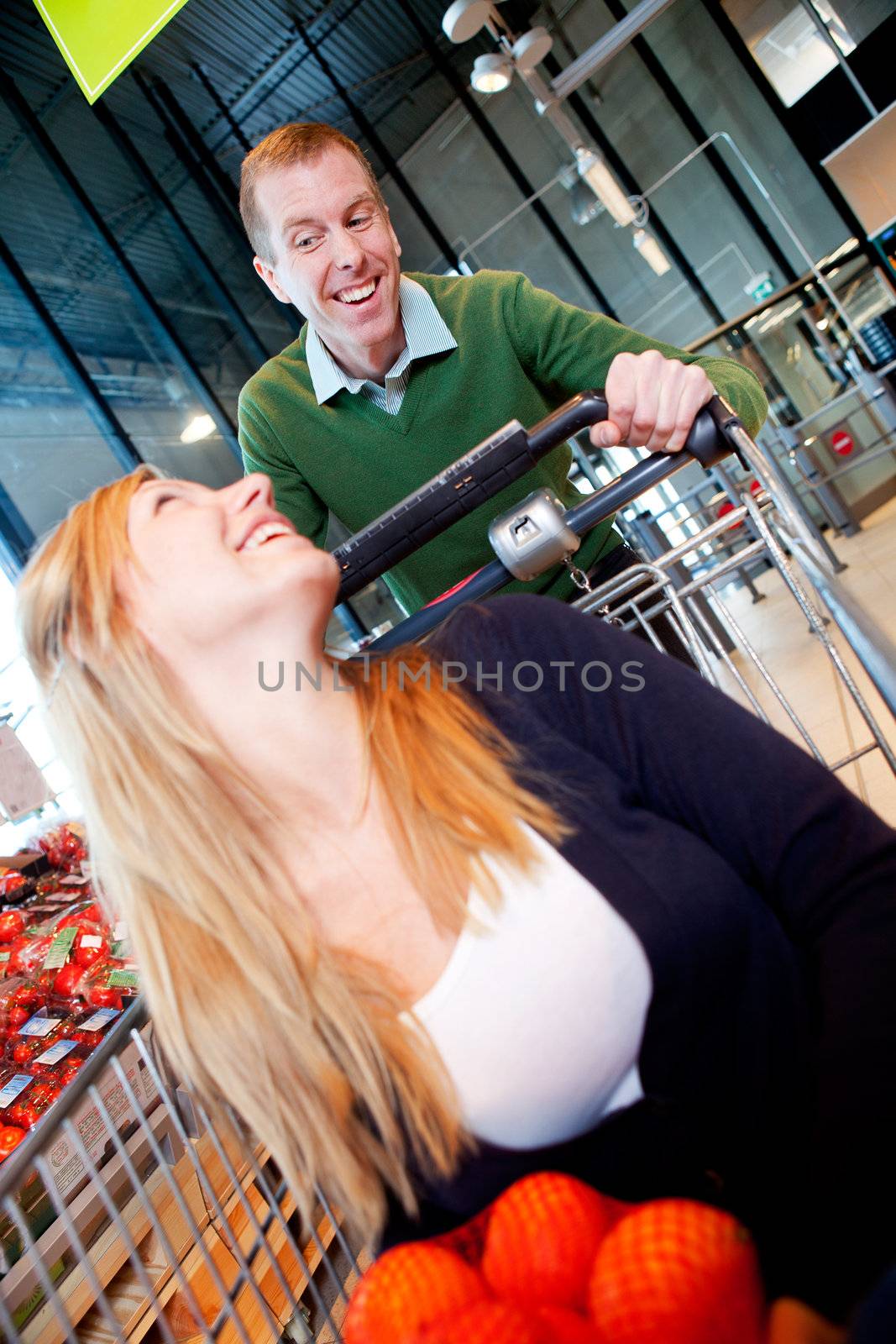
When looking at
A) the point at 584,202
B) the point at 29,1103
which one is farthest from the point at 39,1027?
the point at 584,202

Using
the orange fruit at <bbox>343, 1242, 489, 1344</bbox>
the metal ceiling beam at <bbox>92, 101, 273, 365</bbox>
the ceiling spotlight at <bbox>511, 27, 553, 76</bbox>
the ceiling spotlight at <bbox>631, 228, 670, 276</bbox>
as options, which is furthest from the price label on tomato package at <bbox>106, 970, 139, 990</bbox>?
the ceiling spotlight at <bbox>631, 228, 670, 276</bbox>

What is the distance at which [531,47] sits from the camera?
6098 mm

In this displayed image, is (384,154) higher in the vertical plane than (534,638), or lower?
higher

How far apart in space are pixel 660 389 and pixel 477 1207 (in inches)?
43.1

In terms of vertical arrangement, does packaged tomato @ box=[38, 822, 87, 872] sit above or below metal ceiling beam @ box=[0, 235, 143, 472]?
below

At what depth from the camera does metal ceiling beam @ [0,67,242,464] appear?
635 centimetres

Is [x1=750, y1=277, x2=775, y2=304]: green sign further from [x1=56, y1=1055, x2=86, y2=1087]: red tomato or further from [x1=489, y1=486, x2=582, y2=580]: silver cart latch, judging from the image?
[x1=56, y1=1055, x2=86, y2=1087]: red tomato

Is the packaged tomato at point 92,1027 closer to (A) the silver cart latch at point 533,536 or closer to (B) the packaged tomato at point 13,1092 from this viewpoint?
(B) the packaged tomato at point 13,1092

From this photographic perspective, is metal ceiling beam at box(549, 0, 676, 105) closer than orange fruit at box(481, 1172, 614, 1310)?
No

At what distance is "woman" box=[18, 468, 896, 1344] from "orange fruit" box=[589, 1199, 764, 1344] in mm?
107

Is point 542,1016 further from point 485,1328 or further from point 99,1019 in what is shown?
point 99,1019

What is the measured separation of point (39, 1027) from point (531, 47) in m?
7.03

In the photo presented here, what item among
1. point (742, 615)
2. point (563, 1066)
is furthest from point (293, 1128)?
point (742, 615)

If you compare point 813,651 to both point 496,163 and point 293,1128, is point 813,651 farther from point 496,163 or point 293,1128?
point 496,163
